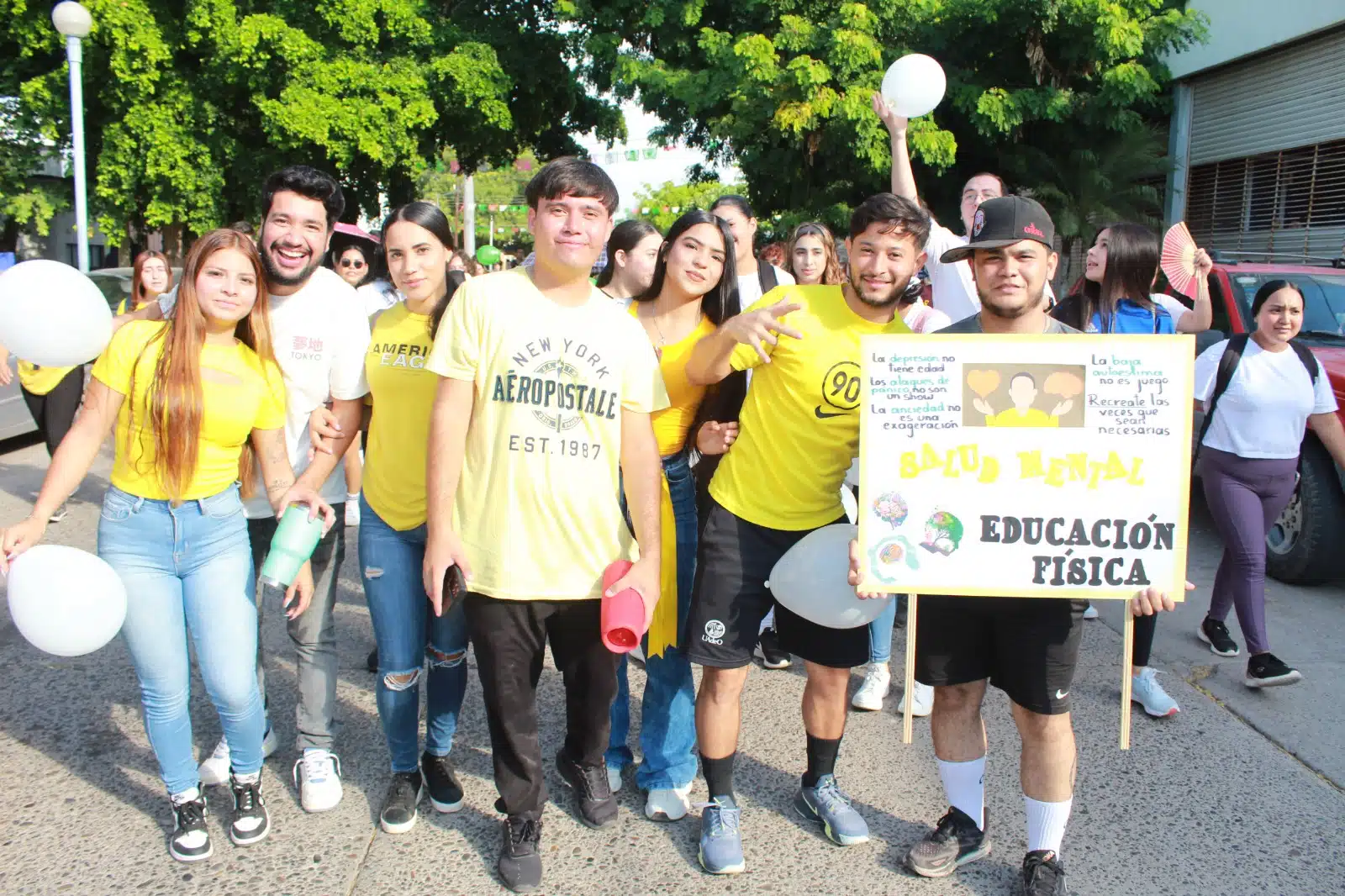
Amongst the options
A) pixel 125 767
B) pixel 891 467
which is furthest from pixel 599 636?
pixel 125 767

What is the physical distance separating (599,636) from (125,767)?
1960mm

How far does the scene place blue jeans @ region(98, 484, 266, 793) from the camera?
294 centimetres

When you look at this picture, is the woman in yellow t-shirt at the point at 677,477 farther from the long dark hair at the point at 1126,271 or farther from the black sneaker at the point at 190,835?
the long dark hair at the point at 1126,271

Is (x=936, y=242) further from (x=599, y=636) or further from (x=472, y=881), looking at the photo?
(x=472, y=881)

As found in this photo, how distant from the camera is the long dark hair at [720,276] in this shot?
351 cm

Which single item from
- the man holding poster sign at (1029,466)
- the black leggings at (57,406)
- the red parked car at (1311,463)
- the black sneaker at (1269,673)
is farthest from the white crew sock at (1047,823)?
the black leggings at (57,406)

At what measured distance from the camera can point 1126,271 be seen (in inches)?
161

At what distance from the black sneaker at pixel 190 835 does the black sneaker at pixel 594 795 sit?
1144 mm

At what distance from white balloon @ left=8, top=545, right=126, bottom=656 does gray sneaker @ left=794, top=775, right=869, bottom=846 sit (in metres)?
2.19

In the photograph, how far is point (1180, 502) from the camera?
2.68 m

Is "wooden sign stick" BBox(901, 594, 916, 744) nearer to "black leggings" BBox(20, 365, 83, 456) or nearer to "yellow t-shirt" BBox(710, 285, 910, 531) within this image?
"yellow t-shirt" BBox(710, 285, 910, 531)

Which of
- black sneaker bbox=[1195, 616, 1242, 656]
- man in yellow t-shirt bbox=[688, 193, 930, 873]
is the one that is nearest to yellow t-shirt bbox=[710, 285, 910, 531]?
man in yellow t-shirt bbox=[688, 193, 930, 873]

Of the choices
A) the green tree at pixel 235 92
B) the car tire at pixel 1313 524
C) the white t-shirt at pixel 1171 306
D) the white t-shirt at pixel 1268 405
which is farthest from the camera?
the green tree at pixel 235 92

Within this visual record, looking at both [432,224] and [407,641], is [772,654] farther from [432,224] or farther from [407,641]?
[432,224]
